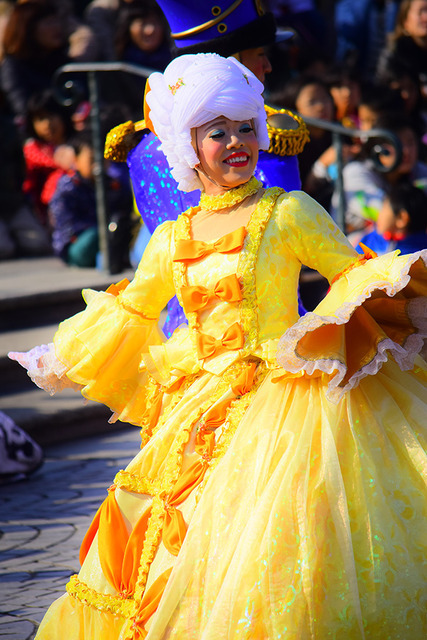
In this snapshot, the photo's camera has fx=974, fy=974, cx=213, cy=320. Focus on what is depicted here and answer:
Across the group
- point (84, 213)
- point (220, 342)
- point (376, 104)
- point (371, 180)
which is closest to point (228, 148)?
point (220, 342)

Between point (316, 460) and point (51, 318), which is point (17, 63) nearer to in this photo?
point (51, 318)

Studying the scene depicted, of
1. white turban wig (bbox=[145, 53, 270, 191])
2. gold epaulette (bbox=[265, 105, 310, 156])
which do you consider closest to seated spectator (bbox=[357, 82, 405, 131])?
gold epaulette (bbox=[265, 105, 310, 156])

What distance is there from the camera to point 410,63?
8438mm

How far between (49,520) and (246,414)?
1.83 m

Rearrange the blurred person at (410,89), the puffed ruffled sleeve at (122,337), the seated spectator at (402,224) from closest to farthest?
1. the puffed ruffled sleeve at (122,337)
2. the seated spectator at (402,224)
3. the blurred person at (410,89)

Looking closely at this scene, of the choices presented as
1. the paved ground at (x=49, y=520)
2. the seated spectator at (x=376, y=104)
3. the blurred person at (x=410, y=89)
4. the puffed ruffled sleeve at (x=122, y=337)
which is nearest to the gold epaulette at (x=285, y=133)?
the puffed ruffled sleeve at (x=122, y=337)

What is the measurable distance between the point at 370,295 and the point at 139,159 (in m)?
1.45

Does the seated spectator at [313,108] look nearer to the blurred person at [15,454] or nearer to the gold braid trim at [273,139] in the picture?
the blurred person at [15,454]

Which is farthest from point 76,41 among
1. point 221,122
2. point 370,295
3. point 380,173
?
point 370,295

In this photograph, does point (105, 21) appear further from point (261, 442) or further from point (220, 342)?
point (261, 442)

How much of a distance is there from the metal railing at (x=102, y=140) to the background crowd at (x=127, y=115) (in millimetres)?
93

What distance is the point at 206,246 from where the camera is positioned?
2.66 m

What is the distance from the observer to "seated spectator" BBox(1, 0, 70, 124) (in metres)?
7.53

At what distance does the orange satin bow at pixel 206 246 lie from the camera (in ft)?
8.55
